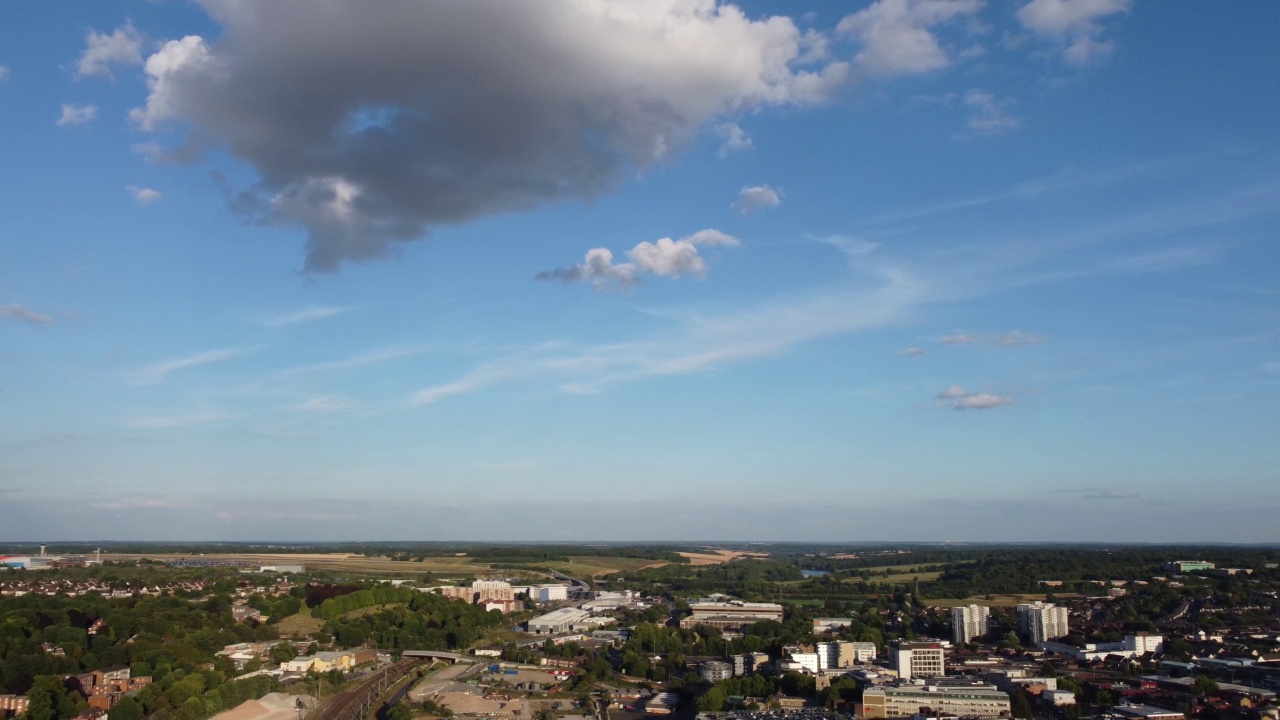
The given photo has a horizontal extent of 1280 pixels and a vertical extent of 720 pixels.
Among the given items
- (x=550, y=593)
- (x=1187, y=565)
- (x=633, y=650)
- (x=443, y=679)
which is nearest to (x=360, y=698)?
(x=443, y=679)

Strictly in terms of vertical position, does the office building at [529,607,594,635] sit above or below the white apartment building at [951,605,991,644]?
below

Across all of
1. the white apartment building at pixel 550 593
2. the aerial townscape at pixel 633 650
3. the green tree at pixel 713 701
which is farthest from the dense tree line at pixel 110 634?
the white apartment building at pixel 550 593

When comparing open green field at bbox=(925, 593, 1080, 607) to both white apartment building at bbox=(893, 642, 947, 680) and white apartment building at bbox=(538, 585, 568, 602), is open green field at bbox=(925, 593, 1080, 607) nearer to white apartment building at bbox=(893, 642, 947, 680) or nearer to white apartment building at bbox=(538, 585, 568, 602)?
white apartment building at bbox=(893, 642, 947, 680)

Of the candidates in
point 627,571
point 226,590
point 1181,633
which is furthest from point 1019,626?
point 627,571

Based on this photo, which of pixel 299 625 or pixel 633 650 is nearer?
pixel 633 650

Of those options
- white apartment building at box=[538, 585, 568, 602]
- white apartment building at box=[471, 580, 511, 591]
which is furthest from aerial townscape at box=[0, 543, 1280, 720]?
white apartment building at box=[538, 585, 568, 602]

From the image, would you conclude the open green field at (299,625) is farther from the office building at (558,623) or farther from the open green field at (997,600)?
the open green field at (997,600)

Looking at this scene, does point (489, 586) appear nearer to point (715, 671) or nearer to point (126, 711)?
point (715, 671)
